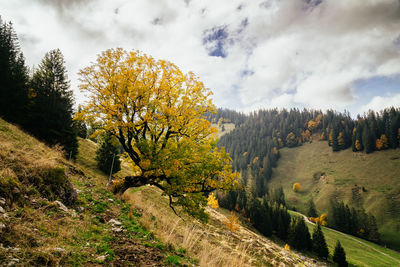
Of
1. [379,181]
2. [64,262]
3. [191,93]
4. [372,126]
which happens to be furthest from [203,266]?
[372,126]

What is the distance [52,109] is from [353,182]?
191 metres

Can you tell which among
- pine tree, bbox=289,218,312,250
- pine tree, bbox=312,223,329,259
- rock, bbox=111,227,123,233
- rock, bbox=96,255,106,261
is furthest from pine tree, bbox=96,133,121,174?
pine tree, bbox=312,223,329,259

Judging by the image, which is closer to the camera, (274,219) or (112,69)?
(112,69)

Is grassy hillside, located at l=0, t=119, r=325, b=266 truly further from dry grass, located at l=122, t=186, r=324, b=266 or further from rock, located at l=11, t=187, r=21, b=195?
dry grass, located at l=122, t=186, r=324, b=266

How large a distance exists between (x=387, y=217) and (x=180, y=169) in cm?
15449

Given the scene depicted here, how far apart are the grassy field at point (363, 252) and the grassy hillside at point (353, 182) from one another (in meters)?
15.3

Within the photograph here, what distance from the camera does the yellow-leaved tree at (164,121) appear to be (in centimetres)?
1206

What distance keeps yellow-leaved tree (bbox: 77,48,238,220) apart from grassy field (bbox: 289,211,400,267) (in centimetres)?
8739

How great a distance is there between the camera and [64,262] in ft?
14.9

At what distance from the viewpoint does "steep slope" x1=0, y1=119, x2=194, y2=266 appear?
4465 mm

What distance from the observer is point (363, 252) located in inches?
2963

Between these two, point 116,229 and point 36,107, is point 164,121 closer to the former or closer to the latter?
point 116,229

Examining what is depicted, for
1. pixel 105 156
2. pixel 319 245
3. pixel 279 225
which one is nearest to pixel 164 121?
pixel 105 156

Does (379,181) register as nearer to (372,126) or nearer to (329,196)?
(329,196)
